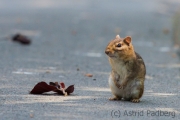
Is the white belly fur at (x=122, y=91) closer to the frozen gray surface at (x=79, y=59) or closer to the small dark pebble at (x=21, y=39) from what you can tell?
the frozen gray surface at (x=79, y=59)

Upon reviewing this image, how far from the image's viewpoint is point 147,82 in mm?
10664

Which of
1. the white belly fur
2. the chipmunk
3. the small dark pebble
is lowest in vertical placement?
the white belly fur

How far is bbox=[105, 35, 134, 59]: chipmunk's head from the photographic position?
808cm

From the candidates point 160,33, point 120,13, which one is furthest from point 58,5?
point 160,33

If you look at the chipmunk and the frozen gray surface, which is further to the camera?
the chipmunk

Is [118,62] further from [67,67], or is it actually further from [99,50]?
[99,50]

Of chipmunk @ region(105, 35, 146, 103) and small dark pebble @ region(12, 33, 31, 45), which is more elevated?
small dark pebble @ region(12, 33, 31, 45)

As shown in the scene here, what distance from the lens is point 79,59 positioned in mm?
13766

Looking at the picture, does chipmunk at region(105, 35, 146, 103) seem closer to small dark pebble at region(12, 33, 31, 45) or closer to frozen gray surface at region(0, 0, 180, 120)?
frozen gray surface at region(0, 0, 180, 120)

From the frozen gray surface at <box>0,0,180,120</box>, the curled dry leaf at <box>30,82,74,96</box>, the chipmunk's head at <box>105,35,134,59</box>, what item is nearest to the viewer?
the frozen gray surface at <box>0,0,180,120</box>

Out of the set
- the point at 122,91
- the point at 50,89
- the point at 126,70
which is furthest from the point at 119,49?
the point at 50,89

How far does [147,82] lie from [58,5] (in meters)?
20.8
